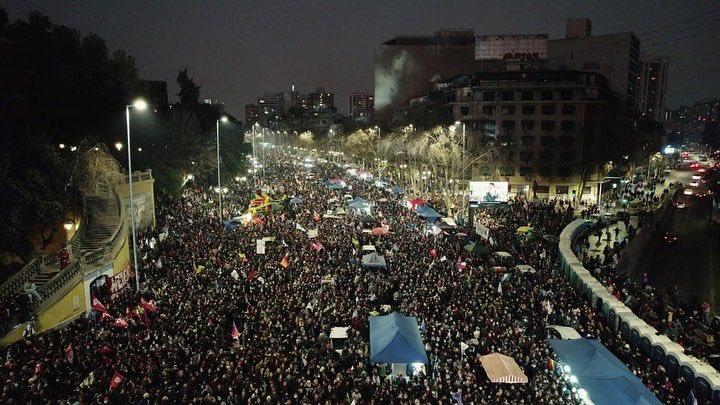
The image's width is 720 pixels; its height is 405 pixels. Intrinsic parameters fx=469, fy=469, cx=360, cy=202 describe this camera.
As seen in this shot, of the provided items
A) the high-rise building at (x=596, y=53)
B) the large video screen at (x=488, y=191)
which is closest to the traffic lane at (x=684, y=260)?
the large video screen at (x=488, y=191)

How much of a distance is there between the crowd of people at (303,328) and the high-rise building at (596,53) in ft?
229

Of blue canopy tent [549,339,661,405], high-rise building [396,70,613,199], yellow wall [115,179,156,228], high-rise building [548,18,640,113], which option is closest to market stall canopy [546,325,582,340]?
blue canopy tent [549,339,661,405]

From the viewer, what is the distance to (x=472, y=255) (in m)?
24.2

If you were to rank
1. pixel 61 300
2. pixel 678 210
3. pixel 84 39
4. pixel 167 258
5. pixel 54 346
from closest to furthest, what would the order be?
pixel 54 346, pixel 61 300, pixel 167 258, pixel 84 39, pixel 678 210

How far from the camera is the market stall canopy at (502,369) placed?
1248cm

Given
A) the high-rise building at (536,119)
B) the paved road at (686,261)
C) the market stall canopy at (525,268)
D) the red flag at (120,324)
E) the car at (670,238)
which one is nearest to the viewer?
the red flag at (120,324)

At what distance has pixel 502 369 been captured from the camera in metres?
12.7

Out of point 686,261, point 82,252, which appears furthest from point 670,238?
point 82,252

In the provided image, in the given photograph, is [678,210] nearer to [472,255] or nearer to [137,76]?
[472,255]

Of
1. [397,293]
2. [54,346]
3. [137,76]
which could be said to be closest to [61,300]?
[54,346]

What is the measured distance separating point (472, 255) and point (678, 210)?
35061 millimetres

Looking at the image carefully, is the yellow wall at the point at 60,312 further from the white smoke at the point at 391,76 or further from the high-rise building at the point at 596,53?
the white smoke at the point at 391,76

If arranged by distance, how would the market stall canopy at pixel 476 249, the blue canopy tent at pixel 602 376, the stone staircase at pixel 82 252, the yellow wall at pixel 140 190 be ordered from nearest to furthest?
the blue canopy tent at pixel 602 376, the stone staircase at pixel 82 252, the market stall canopy at pixel 476 249, the yellow wall at pixel 140 190

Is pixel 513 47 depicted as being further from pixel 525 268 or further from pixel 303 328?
pixel 303 328
